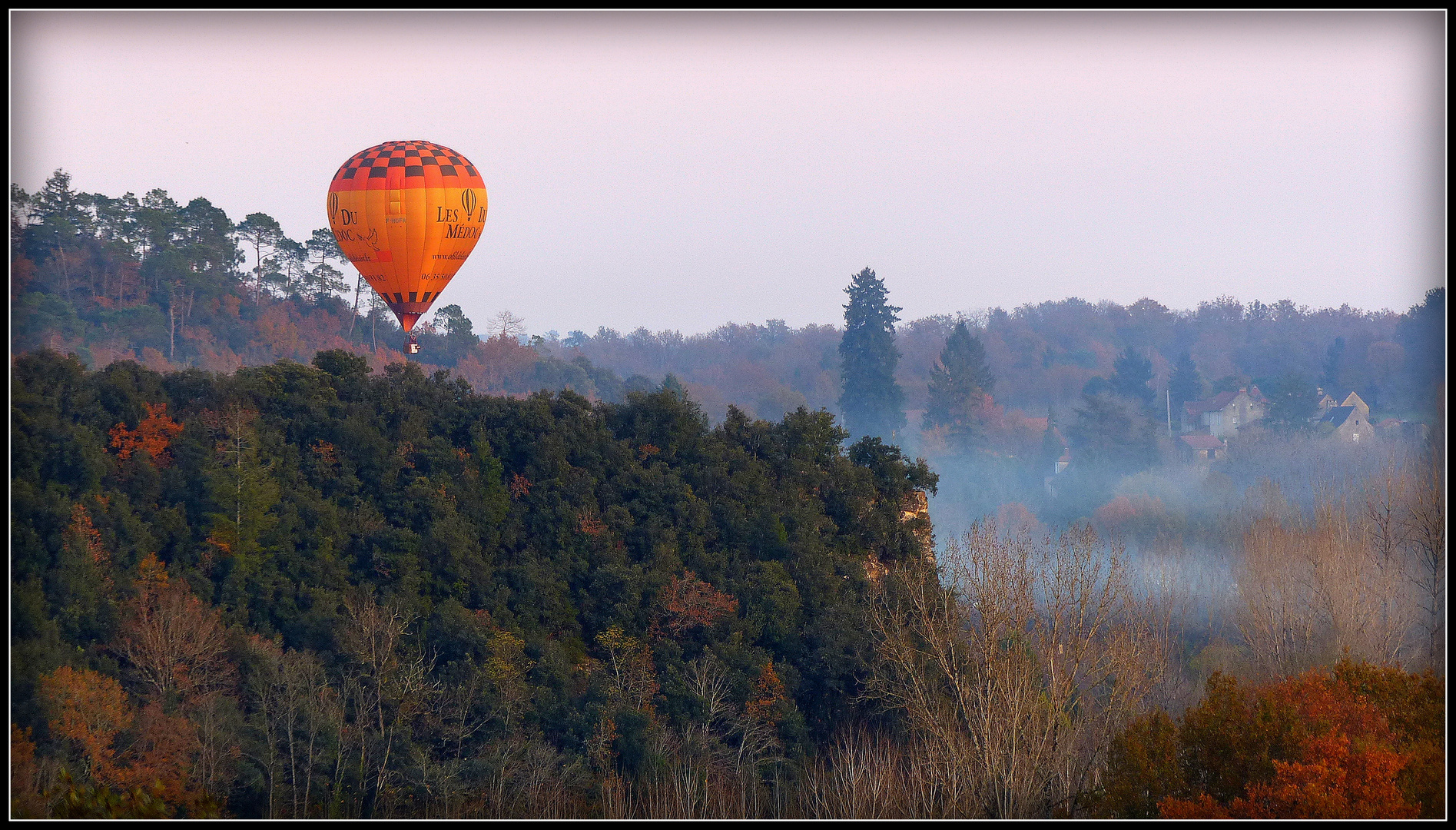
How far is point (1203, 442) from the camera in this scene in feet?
190

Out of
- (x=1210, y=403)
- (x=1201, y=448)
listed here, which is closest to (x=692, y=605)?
(x=1201, y=448)

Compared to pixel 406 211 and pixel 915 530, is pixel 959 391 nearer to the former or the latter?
pixel 915 530

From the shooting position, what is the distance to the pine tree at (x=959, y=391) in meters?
57.3

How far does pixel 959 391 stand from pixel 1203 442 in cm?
1195

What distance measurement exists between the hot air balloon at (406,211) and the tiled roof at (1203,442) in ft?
146

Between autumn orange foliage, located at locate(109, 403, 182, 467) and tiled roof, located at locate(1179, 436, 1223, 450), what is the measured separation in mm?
47809

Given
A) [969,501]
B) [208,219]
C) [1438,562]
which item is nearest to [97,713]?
[1438,562]

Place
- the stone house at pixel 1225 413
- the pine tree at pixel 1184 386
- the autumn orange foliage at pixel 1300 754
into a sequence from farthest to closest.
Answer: the pine tree at pixel 1184 386 → the stone house at pixel 1225 413 → the autumn orange foliage at pixel 1300 754

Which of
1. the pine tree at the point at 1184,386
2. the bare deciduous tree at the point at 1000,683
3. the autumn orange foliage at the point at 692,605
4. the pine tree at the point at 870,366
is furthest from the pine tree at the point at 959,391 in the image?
the autumn orange foliage at the point at 692,605

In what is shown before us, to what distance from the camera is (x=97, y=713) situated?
643 inches

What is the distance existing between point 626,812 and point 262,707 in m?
5.37

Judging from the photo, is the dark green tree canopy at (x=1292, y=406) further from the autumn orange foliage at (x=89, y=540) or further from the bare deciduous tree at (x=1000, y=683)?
the autumn orange foliage at (x=89, y=540)

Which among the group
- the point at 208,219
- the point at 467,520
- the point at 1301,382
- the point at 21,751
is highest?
the point at 208,219

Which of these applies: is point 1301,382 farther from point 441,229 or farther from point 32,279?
point 32,279
